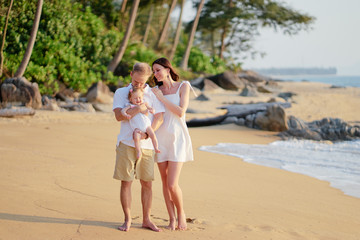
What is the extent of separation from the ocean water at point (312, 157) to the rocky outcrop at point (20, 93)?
6193 millimetres

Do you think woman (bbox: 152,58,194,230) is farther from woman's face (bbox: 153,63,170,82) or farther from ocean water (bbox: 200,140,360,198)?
ocean water (bbox: 200,140,360,198)

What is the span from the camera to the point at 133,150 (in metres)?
3.95

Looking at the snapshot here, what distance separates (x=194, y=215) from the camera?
16.0 ft

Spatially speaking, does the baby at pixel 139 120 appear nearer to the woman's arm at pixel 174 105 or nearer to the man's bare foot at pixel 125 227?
the woman's arm at pixel 174 105

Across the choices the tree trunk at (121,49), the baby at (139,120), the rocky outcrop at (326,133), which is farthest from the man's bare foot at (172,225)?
the tree trunk at (121,49)

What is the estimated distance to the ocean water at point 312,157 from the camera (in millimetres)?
7617

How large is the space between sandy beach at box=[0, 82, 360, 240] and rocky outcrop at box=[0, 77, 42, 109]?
13.2ft

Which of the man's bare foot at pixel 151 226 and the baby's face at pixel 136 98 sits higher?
the baby's face at pixel 136 98

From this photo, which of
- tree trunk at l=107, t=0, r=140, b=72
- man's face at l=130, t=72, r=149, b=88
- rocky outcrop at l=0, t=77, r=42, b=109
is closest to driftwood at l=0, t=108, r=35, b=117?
rocky outcrop at l=0, t=77, r=42, b=109

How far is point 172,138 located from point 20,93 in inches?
422

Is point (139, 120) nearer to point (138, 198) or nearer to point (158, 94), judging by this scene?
point (158, 94)

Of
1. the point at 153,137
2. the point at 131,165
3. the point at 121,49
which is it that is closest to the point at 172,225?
the point at 131,165

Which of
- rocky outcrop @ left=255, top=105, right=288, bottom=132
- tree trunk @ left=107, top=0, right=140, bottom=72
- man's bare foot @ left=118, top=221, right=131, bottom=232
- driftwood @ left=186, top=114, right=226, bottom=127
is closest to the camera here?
man's bare foot @ left=118, top=221, right=131, bottom=232

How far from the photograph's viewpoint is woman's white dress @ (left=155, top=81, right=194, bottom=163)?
4.19 metres
